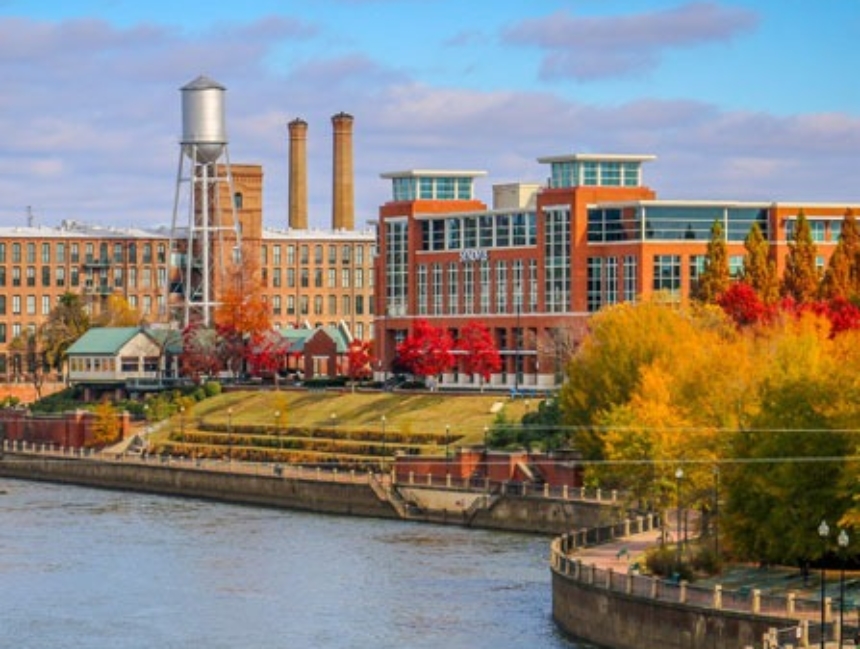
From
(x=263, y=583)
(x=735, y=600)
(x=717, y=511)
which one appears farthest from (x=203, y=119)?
(x=735, y=600)

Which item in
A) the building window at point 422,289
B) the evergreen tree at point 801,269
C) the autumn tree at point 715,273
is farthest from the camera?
the building window at point 422,289

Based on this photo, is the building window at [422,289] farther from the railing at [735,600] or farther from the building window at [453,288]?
the railing at [735,600]

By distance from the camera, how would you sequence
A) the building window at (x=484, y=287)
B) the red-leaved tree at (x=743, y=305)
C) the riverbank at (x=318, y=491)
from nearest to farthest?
the riverbank at (x=318, y=491) < the red-leaved tree at (x=743, y=305) < the building window at (x=484, y=287)

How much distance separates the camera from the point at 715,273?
Answer: 143 metres

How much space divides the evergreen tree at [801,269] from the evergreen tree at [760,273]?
0.88 m

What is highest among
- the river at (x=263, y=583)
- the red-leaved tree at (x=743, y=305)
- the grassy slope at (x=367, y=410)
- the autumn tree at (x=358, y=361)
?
the red-leaved tree at (x=743, y=305)

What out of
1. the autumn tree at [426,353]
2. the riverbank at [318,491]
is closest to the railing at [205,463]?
the riverbank at [318,491]

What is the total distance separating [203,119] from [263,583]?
99.5 m

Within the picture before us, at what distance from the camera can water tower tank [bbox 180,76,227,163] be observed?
623ft

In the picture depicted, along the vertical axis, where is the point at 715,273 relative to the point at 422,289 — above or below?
below

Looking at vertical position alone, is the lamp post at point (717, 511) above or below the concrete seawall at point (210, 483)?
above

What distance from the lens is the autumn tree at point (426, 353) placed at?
163125mm

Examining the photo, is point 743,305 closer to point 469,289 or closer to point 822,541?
point 469,289

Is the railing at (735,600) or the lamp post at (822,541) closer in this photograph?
the railing at (735,600)
